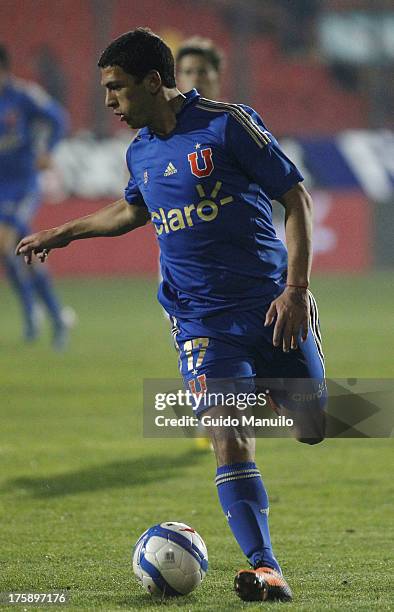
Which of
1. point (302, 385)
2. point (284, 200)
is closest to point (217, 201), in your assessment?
point (284, 200)

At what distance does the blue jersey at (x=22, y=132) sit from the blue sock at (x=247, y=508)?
8454 mm

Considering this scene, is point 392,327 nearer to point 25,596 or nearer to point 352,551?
point 352,551

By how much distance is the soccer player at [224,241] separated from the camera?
13.1 feet

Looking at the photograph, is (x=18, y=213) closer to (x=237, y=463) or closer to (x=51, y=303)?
(x=51, y=303)

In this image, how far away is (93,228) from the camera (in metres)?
4.69

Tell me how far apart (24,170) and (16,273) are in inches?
43.7

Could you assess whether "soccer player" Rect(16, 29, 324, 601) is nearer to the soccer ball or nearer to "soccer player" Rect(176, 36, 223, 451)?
the soccer ball

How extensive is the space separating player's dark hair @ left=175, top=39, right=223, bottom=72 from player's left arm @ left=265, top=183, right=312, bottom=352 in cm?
292

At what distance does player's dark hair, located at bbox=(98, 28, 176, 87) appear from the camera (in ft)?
13.3

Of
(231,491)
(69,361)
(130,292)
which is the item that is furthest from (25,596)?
(130,292)

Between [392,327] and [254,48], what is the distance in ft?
50.4

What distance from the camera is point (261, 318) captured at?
4.21 m

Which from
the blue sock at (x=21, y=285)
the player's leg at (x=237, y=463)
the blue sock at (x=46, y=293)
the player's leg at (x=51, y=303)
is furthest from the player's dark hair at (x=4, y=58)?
the player's leg at (x=237, y=463)

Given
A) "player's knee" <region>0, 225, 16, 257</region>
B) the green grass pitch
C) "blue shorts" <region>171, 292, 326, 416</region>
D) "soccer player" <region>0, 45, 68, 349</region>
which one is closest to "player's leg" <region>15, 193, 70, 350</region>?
"soccer player" <region>0, 45, 68, 349</region>
